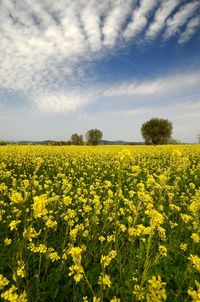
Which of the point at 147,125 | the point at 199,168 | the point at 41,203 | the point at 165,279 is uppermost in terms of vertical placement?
the point at 147,125

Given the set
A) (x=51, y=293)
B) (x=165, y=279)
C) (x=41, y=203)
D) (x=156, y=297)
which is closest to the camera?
(x=156, y=297)

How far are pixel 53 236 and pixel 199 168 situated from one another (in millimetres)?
8700

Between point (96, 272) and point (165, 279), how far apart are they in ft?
3.43

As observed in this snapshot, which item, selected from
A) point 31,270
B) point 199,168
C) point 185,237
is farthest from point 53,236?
point 199,168

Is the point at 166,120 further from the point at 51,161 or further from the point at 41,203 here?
the point at 41,203

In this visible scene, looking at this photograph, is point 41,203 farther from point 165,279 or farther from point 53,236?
point 53,236

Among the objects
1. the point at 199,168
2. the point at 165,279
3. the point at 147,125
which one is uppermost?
the point at 147,125

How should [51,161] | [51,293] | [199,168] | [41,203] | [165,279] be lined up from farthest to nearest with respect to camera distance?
[51,161]
[199,168]
[165,279]
[51,293]
[41,203]

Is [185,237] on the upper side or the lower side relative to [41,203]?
lower

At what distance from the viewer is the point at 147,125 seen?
244 ft

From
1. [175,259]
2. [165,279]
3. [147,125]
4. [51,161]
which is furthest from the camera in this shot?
[147,125]

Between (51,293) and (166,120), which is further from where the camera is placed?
(166,120)

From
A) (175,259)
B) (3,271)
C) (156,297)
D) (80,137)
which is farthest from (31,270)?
(80,137)

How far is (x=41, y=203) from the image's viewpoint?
226 cm
